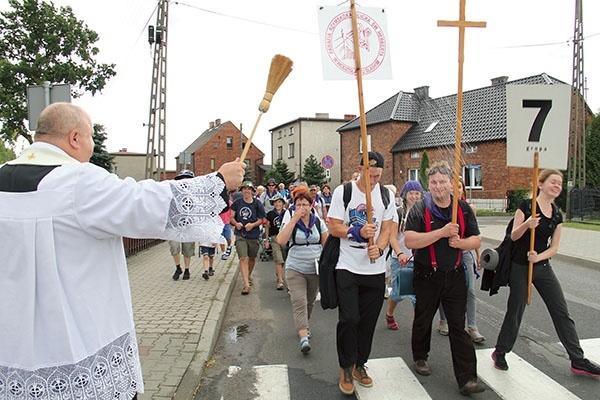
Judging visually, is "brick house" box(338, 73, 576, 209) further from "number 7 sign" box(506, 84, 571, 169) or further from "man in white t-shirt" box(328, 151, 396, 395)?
"man in white t-shirt" box(328, 151, 396, 395)

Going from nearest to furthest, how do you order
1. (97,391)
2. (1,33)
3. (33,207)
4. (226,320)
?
1. (33,207)
2. (97,391)
3. (226,320)
4. (1,33)

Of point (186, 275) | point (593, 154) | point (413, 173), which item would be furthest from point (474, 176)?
point (186, 275)

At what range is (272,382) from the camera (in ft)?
13.5

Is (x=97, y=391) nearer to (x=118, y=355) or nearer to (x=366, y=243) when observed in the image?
(x=118, y=355)

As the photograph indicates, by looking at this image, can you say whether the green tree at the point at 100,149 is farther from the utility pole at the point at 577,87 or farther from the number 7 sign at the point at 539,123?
the utility pole at the point at 577,87

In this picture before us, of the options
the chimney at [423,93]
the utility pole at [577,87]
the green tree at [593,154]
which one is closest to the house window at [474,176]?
the green tree at [593,154]

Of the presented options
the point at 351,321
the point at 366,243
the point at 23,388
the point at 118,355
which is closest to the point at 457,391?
the point at 351,321

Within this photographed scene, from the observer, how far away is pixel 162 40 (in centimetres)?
1527

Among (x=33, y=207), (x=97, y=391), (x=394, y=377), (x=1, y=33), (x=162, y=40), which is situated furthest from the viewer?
(x=1, y=33)

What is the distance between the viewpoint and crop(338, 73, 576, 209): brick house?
27.3 meters

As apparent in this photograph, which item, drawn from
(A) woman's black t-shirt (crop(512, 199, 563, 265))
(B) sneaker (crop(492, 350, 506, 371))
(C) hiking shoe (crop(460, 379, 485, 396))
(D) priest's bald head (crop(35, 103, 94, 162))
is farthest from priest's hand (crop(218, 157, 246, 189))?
(B) sneaker (crop(492, 350, 506, 371))

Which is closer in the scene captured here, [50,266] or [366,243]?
[50,266]

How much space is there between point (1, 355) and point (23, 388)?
0.16m

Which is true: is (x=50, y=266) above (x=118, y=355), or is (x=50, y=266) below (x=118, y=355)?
above
